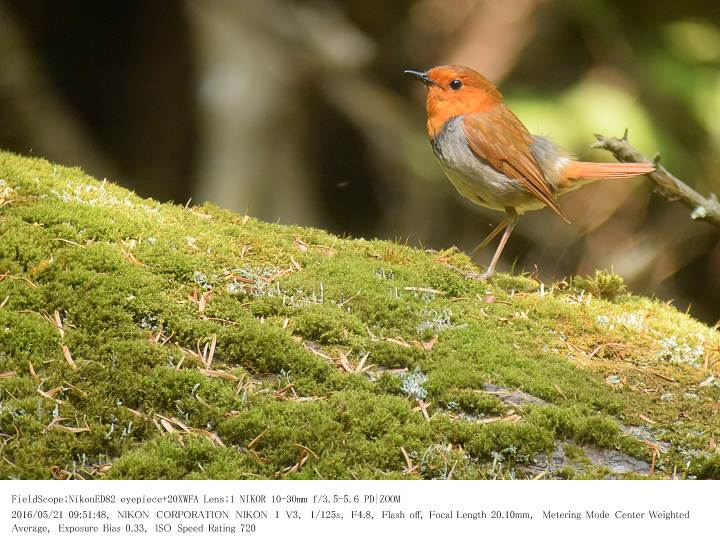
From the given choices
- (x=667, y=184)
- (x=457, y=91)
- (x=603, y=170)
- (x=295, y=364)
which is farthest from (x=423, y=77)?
(x=295, y=364)

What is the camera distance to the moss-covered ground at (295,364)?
7.54 ft

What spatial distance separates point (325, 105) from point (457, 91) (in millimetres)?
2424

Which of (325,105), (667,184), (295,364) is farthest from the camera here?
(325,105)

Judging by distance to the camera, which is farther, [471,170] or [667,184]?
[667,184]

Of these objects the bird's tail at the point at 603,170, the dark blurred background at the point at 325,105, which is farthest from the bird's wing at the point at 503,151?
the dark blurred background at the point at 325,105

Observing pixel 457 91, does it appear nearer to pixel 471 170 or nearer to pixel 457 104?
pixel 457 104

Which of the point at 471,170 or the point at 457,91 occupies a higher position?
the point at 457,91

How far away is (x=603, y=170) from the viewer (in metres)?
3.99

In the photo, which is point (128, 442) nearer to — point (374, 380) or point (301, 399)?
point (301, 399)

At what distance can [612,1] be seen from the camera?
5242 millimetres

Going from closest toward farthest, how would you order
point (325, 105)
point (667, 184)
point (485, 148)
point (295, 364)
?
point (295, 364), point (485, 148), point (667, 184), point (325, 105)
